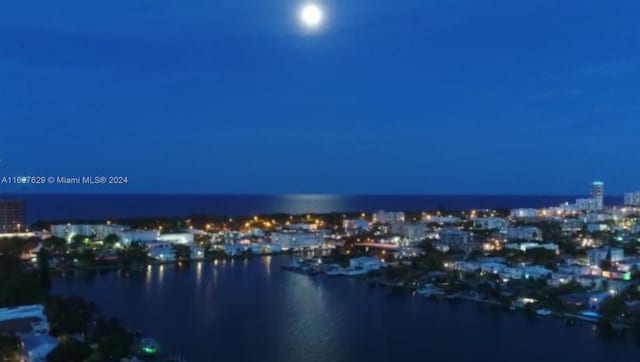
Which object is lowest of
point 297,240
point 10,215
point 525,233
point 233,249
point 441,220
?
point 233,249

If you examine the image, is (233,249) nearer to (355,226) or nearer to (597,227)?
(355,226)

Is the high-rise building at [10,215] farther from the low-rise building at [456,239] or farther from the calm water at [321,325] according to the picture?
the low-rise building at [456,239]

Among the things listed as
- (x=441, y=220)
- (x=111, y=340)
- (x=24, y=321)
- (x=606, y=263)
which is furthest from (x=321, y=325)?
(x=441, y=220)

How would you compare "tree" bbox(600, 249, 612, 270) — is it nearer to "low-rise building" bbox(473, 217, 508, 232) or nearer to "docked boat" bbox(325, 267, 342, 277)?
"docked boat" bbox(325, 267, 342, 277)

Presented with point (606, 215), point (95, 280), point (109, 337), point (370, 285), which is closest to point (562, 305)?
point (370, 285)

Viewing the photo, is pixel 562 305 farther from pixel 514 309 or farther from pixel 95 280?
pixel 95 280

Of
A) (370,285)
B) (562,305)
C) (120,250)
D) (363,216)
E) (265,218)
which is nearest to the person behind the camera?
(562,305)
